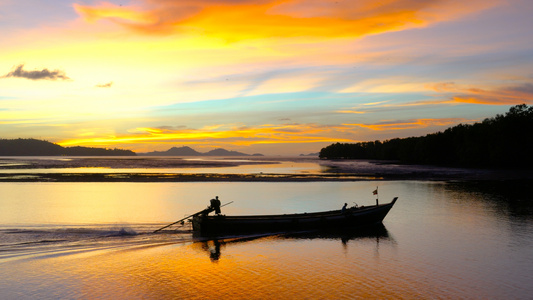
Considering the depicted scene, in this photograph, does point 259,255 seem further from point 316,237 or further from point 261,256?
point 316,237

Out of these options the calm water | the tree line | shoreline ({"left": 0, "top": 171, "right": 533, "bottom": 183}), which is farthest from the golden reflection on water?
the tree line

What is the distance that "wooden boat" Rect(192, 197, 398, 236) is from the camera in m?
34.6

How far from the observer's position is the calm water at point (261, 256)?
2139 centimetres

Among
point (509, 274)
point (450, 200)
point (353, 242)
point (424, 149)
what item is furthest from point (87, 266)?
point (424, 149)

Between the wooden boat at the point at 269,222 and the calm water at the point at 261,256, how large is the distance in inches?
52.1

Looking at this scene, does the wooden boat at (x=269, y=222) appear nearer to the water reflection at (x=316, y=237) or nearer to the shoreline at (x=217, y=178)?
the water reflection at (x=316, y=237)

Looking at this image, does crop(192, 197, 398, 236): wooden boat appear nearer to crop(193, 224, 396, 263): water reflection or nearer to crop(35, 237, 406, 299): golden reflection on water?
crop(193, 224, 396, 263): water reflection

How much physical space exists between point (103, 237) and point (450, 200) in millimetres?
45104

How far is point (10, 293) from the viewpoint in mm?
20594

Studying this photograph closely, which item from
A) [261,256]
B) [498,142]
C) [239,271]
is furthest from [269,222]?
[498,142]

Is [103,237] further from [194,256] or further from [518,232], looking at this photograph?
[518,232]

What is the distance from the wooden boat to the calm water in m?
1.32

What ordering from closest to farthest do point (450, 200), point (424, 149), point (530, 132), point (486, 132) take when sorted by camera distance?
point (450, 200) → point (530, 132) → point (486, 132) → point (424, 149)

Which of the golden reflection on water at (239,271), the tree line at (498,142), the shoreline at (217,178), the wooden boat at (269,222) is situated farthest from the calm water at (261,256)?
the tree line at (498,142)
